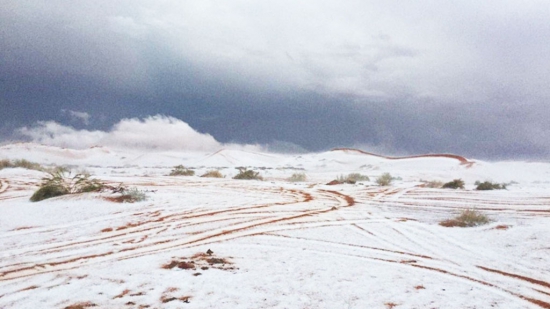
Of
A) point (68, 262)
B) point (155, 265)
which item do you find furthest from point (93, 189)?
point (155, 265)

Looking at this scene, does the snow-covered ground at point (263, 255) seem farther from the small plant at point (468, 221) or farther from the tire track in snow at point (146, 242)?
the small plant at point (468, 221)

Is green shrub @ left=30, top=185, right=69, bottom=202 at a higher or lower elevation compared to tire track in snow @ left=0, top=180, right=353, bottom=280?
higher

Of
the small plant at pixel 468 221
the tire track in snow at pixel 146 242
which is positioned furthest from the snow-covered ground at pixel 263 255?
the small plant at pixel 468 221

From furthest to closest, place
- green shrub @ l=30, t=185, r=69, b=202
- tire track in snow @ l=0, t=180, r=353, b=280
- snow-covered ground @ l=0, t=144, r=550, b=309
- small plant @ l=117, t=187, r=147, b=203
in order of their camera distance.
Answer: green shrub @ l=30, t=185, r=69, b=202
small plant @ l=117, t=187, r=147, b=203
tire track in snow @ l=0, t=180, r=353, b=280
snow-covered ground @ l=0, t=144, r=550, b=309

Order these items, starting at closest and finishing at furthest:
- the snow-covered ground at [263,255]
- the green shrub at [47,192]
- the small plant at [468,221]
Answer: the snow-covered ground at [263,255] < the small plant at [468,221] < the green shrub at [47,192]

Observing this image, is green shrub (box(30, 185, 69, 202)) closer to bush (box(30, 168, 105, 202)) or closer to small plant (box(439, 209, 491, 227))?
bush (box(30, 168, 105, 202))

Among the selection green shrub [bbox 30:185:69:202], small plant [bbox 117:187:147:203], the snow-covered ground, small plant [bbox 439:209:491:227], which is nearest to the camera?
the snow-covered ground

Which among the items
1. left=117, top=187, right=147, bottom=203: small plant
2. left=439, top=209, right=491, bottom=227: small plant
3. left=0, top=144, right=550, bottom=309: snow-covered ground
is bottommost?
left=0, top=144, right=550, bottom=309: snow-covered ground

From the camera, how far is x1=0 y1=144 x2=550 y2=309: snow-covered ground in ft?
13.3

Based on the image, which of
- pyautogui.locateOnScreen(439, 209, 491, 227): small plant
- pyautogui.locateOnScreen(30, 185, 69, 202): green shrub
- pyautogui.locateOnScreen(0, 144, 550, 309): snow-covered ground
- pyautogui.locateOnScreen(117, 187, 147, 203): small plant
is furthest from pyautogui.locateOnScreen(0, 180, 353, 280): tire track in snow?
pyautogui.locateOnScreen(30, 185, 69, 202): green shrub

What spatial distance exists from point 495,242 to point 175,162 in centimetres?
5103

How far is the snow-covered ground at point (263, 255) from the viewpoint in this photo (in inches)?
159

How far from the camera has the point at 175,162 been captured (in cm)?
5422

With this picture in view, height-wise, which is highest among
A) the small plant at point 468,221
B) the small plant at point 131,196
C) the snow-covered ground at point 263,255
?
the small plant at point 131,196
